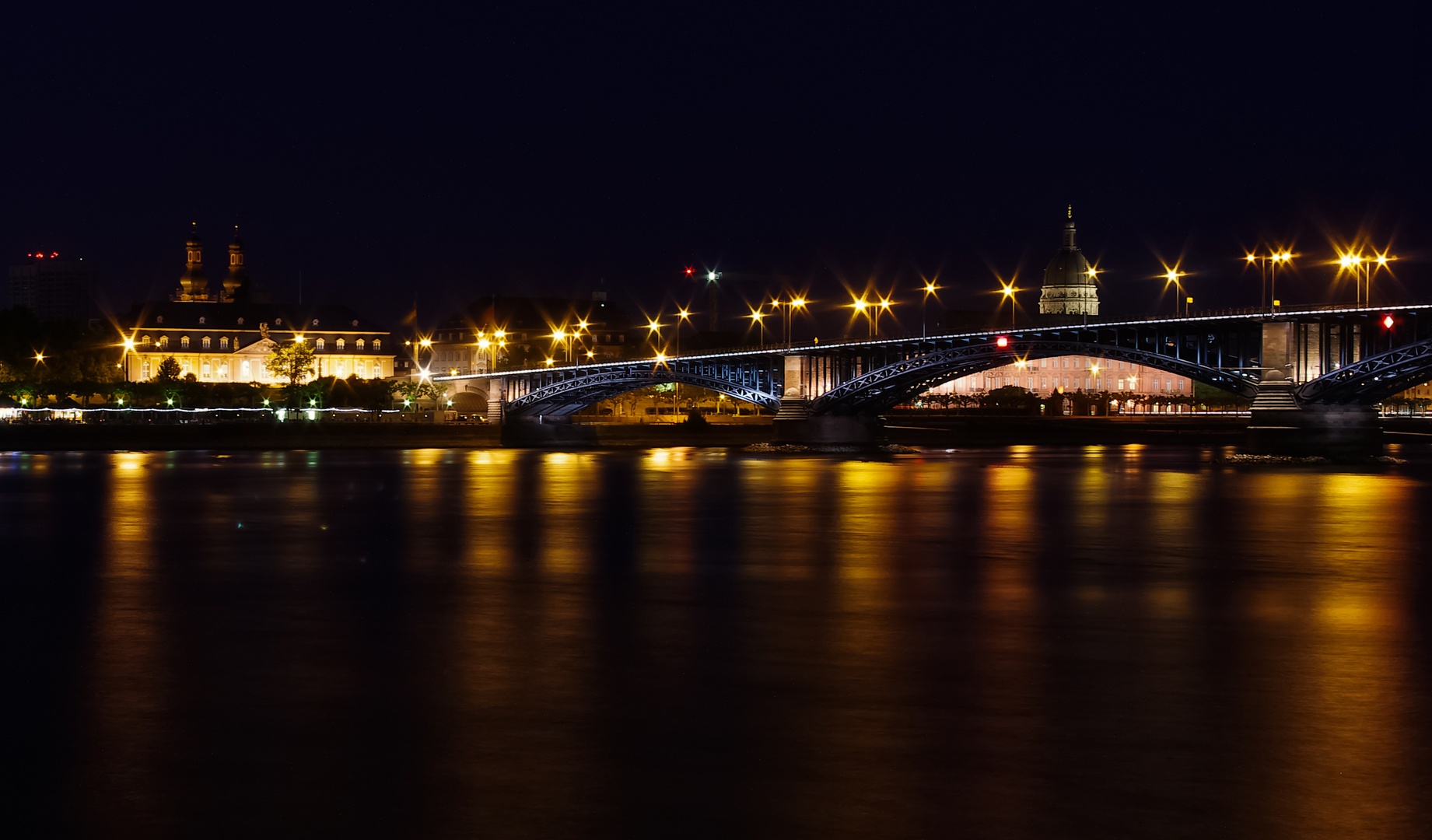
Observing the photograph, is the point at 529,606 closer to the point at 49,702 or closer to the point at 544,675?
the point at 544,675

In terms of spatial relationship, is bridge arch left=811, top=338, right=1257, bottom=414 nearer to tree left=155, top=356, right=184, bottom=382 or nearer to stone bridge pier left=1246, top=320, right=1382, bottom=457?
stone bridge pier left=1246, top=320, right=1382, bottom=457

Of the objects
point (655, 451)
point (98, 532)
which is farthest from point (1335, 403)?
point (98, 532)

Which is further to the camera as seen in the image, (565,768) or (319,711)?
(319,711)

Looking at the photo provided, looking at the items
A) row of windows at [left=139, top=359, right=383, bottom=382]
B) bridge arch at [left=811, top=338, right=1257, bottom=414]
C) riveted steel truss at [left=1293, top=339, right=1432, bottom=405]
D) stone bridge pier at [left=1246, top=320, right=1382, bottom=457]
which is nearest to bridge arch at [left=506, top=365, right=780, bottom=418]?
bridge arch at [left=811, top=338, right=1257, bottom=414]

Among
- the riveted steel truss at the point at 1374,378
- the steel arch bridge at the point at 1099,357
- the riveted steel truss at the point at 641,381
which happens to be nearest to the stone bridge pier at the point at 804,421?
the steel arch bridge at the point at 1099,357

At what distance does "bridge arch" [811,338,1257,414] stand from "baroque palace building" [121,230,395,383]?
347 feet

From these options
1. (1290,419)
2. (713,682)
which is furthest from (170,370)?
(713,682)

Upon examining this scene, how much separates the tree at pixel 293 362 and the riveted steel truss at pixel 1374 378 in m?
102

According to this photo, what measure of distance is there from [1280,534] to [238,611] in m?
21.3

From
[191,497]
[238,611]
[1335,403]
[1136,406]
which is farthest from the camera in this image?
[1136,406]

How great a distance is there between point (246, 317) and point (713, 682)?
189472 millimetres

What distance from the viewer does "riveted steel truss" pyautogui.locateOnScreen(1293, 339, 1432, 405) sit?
6397 cm

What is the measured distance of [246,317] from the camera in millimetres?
191500

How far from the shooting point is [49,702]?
11.7 m
